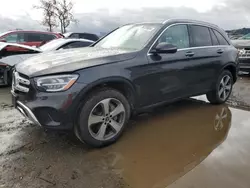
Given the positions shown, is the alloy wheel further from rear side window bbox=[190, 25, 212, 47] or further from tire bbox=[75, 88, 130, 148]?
rear side window bbox=[190, 25, 212, 47]

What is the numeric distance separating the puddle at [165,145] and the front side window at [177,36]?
1.31 m

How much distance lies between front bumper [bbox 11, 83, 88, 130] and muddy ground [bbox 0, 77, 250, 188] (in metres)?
0.44

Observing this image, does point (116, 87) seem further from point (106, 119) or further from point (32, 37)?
point (32, 37)

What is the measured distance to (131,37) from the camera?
4160 mm

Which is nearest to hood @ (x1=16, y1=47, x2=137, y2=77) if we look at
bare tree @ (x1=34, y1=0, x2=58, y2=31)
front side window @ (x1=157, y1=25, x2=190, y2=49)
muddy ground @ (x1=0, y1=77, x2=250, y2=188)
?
front side window @ (x1=157, y1=25, x2=190, y2=49)

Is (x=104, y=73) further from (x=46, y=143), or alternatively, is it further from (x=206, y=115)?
(x=206, y=115)

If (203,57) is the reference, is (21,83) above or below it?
below

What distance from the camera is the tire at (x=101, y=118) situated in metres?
3.09

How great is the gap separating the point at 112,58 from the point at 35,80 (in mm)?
1012

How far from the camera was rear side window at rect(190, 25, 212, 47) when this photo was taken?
4.60m

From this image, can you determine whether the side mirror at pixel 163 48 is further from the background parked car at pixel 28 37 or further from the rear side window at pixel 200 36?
the background parked car at pixel 28 37

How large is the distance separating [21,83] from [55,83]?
58cm

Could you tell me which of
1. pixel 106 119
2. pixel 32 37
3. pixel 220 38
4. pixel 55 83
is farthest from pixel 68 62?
pixel 32 37

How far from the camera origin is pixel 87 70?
307 centimetres
